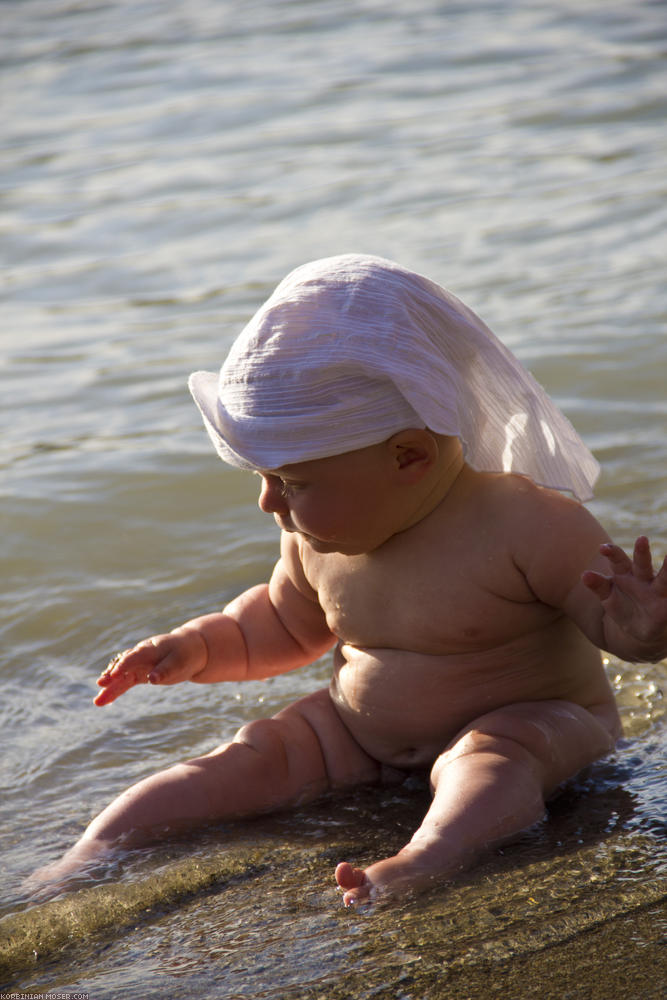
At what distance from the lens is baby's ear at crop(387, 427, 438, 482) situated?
2.15 meters

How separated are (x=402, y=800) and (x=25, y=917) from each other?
660 mm

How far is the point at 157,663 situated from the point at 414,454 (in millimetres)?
623

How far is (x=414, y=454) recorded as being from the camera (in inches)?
85.7

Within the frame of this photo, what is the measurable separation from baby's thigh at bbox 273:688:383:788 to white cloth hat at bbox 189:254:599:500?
534mm

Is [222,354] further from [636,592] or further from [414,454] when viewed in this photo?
[636,592]

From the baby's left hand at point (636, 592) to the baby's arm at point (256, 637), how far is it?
0.67m

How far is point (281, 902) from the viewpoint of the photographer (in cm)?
196

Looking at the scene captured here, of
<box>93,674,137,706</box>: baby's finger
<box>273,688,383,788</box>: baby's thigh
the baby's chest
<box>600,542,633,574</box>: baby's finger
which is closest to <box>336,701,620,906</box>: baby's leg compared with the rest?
the baby's chest

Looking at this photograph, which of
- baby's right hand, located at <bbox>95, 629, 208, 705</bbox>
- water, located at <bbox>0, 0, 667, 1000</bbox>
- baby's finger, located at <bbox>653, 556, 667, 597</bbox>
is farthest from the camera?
baby's right hand, located at <bbox>95, 629, 208, 705</bbox>

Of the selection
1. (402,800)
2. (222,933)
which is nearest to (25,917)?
(222,933)

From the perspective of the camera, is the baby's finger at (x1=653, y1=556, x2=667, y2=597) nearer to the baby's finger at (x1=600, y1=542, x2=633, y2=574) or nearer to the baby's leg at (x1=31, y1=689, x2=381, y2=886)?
the baby's finger at (x1=600, y1=542, x2=633, y2=574)

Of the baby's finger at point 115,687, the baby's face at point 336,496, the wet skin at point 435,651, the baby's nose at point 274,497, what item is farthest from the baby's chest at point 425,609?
the baby's finger at point 115,687

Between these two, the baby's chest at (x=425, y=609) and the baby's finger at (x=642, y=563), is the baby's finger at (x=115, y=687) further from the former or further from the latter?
the baby's finger at (x=642, y=563)

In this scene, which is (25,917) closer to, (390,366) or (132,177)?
(390,366)
